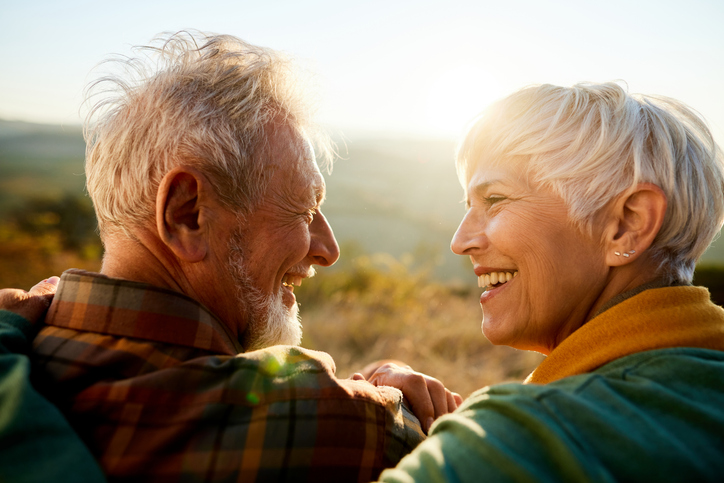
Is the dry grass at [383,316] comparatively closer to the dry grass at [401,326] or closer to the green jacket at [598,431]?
the dry grass at [401,326]

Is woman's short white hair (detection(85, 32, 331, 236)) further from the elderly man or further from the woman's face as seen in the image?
the woman's face

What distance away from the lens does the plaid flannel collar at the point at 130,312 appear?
1391 mm

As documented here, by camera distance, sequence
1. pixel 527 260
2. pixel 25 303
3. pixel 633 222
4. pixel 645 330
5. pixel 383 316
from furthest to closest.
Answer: pixel 383 316 < pixel 527 260 < pixel 633 222 < pixel 25 303 < pixel 645 330

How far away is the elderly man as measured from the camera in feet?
3.96

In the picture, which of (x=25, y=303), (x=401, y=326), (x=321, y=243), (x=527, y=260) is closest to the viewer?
(x=25, y=303)

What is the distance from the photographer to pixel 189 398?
1.25 metres

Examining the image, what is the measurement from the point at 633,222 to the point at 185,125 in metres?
1.70

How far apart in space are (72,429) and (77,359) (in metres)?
0.23

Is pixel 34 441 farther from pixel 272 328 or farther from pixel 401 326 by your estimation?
pixel 401 326

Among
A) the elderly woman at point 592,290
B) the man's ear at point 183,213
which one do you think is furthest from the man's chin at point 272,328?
the elderly woman at point 592,290

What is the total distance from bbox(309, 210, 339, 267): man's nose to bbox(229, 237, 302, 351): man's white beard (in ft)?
0.79

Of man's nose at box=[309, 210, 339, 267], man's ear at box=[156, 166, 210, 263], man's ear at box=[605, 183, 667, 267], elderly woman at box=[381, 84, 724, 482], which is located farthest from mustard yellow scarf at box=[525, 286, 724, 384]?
man's ear at box=[156, 166, 210, 263]

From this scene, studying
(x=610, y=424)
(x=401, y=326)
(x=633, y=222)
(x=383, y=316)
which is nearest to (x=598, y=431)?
(x=610, y=424)

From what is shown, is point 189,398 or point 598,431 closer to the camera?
point 598,431
